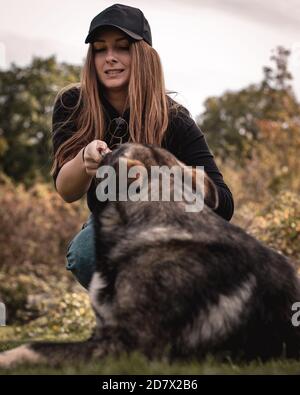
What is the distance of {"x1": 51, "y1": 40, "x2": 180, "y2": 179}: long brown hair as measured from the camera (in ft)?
14.9

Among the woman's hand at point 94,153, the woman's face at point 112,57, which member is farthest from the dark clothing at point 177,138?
the woman's hand at point 94,153

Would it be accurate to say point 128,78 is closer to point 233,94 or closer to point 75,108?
point 75,108

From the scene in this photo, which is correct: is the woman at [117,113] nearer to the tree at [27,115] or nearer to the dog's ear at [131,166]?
the dog's ear at [131,166]

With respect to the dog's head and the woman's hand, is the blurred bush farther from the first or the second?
the dog's head

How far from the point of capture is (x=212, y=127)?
34750 millimetres

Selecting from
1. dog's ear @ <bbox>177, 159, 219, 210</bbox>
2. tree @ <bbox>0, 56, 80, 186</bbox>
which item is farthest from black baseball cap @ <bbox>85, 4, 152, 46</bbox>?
tree @ <bbox>0, 56, 80, 186</bbox>

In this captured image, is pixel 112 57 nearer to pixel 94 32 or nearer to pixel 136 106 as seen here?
pixel 94 32

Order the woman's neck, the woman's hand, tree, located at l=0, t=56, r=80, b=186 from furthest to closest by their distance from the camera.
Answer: tree, located at l=0, t=56, r=80, b=186 → the woman's neck → the woman's hand

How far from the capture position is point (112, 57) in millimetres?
4520

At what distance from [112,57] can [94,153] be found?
926mm

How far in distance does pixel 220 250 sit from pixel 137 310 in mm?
497

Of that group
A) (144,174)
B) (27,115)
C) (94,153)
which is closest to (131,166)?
(144,174)

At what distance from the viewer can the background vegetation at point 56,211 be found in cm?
753
